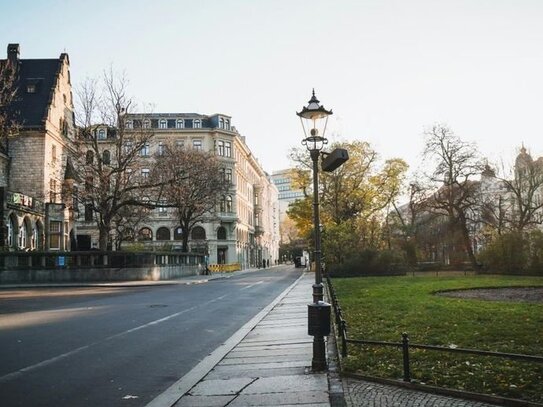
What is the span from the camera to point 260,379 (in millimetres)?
7980

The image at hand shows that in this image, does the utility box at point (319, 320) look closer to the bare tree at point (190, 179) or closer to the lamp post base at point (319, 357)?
the lamp post base at point (319, 357)

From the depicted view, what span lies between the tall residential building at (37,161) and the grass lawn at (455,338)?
114 feet

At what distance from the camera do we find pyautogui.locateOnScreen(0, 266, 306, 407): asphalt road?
291 inches

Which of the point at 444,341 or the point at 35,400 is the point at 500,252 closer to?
the point at 444,341

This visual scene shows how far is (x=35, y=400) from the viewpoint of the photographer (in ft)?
22.7

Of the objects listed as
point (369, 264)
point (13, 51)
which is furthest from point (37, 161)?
point (369, 264)

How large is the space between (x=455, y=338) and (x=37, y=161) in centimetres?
4936

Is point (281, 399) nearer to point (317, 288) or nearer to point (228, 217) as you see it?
point (317, 288)

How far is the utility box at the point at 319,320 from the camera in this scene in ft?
27.6

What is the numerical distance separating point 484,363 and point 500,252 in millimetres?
35486

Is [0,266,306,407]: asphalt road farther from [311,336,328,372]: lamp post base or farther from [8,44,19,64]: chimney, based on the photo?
[8,44,19,64]: chimney

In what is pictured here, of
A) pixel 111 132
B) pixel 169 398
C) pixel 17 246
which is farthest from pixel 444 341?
pixel 17 246

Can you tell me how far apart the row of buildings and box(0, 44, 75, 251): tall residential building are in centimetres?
9

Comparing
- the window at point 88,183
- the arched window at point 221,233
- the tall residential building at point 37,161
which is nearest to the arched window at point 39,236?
the tall residential building at point 37,161
